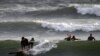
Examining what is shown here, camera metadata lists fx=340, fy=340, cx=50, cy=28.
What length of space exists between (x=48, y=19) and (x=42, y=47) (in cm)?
1103

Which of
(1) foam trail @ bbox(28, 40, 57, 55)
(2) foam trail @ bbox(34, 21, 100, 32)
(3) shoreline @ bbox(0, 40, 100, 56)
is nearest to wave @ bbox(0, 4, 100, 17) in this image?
(2) foam trail @ bbox(34, 21, 100, 32)

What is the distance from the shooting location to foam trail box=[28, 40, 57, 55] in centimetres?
1933

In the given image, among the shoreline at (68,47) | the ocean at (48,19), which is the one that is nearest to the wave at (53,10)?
the ocean at (48,19)

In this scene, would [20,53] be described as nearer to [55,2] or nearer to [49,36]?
[49,36]

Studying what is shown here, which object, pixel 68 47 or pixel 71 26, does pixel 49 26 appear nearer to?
pixel 71 26

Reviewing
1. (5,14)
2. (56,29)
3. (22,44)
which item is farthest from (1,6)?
(22,44)

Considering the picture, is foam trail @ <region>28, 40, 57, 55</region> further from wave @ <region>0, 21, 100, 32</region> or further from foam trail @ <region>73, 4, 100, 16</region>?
foam trail @ <region>73, 4, 100, 16</region>

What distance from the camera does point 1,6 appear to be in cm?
3441

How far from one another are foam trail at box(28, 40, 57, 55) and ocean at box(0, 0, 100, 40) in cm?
340

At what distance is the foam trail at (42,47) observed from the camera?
63.4 feet

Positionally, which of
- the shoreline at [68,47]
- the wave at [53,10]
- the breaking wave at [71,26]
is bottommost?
the shoreline at [68,47]

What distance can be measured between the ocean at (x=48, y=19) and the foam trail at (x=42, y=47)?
134 inches

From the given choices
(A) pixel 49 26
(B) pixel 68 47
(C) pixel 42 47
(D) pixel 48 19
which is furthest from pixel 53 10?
(C) pixel 42 47

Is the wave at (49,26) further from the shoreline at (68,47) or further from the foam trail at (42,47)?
the foam trail at (42,47)
